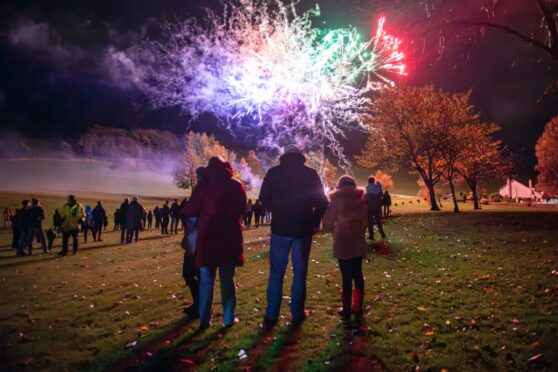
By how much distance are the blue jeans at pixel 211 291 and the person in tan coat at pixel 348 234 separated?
5.98 feet

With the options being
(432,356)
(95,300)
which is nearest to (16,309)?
(95,300)

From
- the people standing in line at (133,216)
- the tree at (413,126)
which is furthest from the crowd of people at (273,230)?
the tree at (413,126)

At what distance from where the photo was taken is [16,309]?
25.2 feet

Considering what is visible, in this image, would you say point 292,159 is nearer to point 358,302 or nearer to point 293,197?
point 293,197

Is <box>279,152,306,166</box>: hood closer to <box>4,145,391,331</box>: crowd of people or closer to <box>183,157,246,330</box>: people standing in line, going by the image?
<box>4,145,391,331</box>: crowd of people

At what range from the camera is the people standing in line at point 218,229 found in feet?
17.7

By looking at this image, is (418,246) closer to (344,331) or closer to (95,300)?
(344,331)

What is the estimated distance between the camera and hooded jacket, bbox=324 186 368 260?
5.91m

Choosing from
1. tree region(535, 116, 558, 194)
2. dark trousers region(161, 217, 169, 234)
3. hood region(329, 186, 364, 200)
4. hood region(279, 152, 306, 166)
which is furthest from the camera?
tree region(535, 116, 558, 194)

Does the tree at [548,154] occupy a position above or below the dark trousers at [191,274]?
above

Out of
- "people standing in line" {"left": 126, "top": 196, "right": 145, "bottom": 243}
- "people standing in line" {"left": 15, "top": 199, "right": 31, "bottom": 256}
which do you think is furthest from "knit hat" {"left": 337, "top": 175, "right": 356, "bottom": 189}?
"people standing in line" {"left": 126, "top": 196, "right": 145, "bottom": 243}

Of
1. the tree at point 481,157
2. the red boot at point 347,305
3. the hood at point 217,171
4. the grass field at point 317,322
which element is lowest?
the grass field at point 317,322

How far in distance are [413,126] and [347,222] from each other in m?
34.9

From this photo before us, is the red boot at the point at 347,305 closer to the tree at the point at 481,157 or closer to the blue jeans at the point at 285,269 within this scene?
the blue jeans at the point at 285,269
